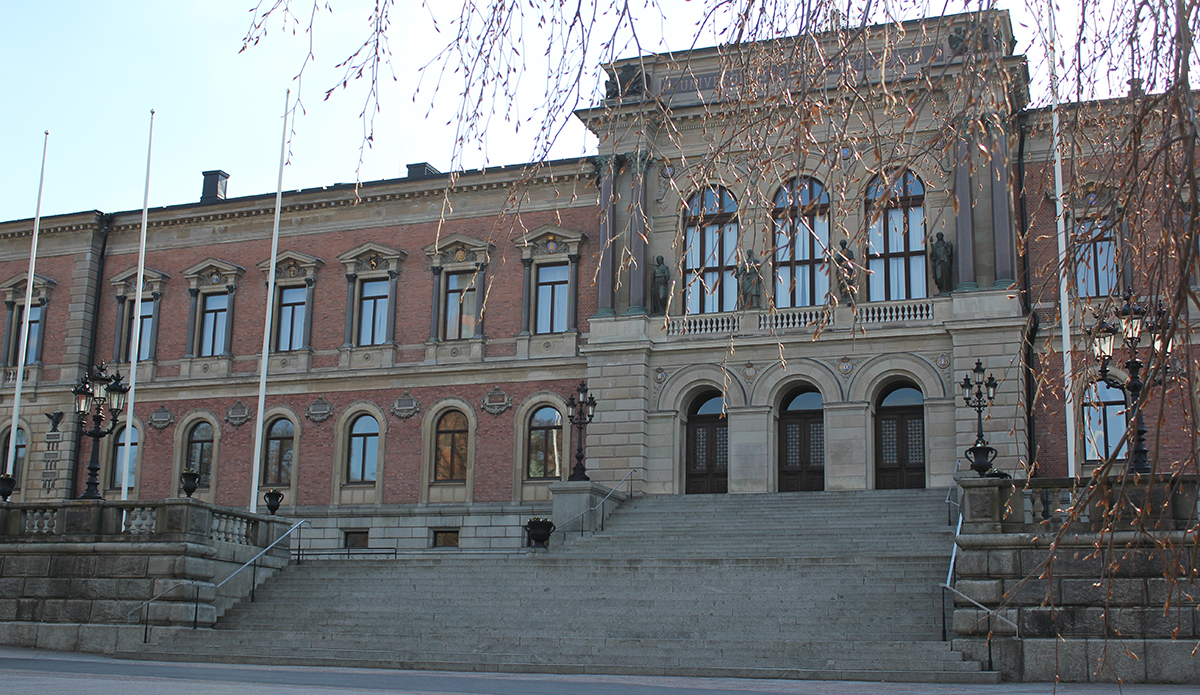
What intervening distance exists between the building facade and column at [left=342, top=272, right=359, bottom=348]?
0.07m

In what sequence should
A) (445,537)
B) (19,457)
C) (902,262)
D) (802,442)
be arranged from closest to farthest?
1. (902,262)
2. (802,442)
3. (445,537)
4. (19,457)

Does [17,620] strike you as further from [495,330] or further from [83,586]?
[495,330]

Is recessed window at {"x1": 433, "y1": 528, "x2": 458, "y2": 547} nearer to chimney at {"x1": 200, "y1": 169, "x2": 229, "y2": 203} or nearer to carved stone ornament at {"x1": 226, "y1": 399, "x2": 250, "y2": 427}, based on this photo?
carved stone ornament at {"x1": 226, "y1": 399, "x2": 250, "y2": 427}

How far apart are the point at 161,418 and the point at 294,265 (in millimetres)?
6449

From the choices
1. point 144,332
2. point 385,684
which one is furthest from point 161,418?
point 385,684

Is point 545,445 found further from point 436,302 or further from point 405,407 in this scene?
point 436,302

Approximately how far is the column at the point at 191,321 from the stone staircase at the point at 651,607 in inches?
591

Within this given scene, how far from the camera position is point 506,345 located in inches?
1412

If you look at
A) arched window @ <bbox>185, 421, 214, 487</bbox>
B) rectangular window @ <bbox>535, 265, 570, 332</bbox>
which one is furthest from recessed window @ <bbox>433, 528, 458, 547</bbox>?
arched window @ <bbox>185, 421, 214, 487</bbox>

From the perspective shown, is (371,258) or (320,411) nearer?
(320,411)

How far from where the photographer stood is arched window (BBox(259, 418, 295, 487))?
37.3 metres

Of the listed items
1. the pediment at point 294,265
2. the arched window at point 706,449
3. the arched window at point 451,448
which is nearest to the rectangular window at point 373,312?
the pediment at point 294,265

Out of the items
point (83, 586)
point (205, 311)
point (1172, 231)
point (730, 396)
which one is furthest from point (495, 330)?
point (1172, 231)

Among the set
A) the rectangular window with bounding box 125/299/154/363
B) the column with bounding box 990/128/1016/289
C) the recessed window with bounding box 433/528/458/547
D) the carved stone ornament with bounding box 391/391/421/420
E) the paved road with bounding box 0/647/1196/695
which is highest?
the column with bounding box 990/128/1016/289
